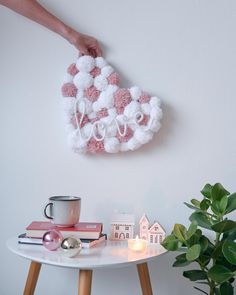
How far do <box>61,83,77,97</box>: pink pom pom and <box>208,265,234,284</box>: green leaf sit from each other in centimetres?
71

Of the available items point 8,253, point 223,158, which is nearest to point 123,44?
point 223,158

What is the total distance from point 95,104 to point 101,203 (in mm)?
343

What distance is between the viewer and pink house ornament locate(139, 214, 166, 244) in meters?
1.18

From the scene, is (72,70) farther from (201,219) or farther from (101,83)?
(201,219)

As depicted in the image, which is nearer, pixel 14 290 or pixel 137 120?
pixel 137 120

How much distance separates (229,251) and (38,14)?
966mm

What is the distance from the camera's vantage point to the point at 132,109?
4.10 feet

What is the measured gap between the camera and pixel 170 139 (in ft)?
4.28

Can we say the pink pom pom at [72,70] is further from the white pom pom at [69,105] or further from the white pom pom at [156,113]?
the white pom pom at [156,113]

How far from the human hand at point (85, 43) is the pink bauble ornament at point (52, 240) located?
625mm

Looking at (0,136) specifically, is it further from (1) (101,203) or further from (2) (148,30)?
(2) (148,30)

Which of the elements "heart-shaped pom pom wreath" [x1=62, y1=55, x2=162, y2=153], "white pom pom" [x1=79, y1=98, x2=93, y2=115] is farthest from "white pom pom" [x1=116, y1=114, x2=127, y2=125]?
"white pom pom" [x1=79, y1=98, x2=93, y2=115]

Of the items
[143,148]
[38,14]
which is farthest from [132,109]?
[38,14]

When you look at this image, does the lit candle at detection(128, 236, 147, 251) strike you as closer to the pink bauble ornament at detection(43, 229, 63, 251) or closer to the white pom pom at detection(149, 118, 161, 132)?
the pink bauble ornament at detection(43, 229, 63, 251)
